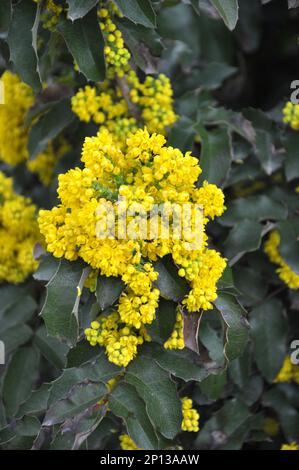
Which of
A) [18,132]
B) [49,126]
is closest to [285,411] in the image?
[49,126]

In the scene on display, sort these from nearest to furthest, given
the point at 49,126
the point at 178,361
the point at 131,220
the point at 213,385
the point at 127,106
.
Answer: the point at 131,220 < the point at 178,361 < the point at 213,385 < the point at 127,106 < the point at 49,126

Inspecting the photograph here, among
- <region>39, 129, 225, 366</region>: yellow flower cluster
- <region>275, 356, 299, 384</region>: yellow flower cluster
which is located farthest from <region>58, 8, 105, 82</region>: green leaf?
<region>275, 356, 299, 384</region>: yellow flower cluster

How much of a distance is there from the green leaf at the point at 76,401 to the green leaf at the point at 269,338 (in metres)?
0.58

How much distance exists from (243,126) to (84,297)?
2.21ft

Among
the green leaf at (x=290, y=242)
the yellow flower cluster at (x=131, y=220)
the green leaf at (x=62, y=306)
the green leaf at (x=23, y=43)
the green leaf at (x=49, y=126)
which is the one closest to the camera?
the yellow flower cluster at (x=131, y=220)

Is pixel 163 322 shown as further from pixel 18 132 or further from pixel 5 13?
pixel 18 132

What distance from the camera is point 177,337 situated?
165cm

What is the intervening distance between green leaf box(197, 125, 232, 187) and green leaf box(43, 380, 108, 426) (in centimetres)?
64

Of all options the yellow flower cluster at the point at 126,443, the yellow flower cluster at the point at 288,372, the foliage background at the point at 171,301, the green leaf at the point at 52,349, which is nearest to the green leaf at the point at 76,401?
the foliage background at the point at 171,301

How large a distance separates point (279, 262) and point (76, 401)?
0.72m

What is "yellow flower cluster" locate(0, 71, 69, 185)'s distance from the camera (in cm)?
226

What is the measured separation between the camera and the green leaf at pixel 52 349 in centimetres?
195

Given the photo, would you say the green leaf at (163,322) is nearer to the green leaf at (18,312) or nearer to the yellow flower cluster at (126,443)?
the yellow flower cluster at (126,443)

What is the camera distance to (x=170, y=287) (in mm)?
1553
